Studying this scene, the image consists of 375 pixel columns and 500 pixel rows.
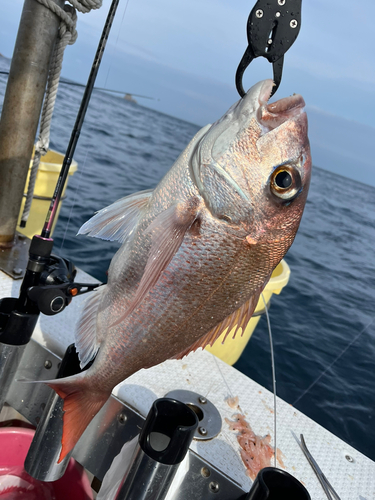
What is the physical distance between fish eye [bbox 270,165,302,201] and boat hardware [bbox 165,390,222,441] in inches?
49.1

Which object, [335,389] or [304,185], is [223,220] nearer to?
[304,185]

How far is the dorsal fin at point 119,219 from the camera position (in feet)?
4.17

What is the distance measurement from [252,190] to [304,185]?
156 millimetres

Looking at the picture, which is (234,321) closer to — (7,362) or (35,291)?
(35,291)

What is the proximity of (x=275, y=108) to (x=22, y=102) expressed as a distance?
6.53 ft

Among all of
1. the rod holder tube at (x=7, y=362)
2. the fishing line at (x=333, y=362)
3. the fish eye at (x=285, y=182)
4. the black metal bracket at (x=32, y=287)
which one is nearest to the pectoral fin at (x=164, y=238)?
the fish eye at (x=285, y=182)

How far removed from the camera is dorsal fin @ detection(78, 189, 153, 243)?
1.27 meters

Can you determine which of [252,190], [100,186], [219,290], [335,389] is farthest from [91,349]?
[100,186]

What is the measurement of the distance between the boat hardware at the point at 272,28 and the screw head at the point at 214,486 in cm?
157

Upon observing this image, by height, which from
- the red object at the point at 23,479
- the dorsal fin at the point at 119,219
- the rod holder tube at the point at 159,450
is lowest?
the red object at the point at 23,479

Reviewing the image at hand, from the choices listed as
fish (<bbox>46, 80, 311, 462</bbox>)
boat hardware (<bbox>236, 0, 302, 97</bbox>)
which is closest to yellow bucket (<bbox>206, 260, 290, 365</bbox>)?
fish (<bbox>46, 80, 311, 462</bbox>)

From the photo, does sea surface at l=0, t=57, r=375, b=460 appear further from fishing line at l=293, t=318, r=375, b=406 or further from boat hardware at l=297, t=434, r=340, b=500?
boat hardware at l=297, t=434, r=340, b=500

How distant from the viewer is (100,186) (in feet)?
38.4

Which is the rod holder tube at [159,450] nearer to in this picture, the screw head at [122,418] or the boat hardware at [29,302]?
the screw head at [122,418]
